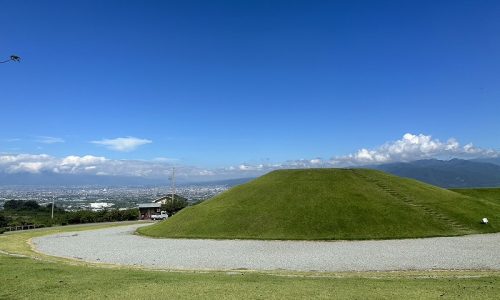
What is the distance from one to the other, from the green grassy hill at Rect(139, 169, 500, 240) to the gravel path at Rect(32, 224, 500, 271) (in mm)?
3451

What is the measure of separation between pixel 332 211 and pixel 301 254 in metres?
16.7

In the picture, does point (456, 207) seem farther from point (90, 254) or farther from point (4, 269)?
point (4, 269)

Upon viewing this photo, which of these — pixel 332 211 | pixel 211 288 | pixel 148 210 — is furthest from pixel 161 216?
pixel 211 288

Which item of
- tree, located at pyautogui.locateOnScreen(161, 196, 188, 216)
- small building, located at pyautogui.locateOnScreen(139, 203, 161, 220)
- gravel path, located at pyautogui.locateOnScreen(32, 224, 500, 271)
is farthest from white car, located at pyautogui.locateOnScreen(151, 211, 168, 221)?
gravel path, located at pyautogui.locateOnScreen(32, 224, 500, 271)

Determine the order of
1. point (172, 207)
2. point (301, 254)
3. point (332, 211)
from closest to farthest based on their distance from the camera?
point (301, 254), point (332, 211), point (172, 207)

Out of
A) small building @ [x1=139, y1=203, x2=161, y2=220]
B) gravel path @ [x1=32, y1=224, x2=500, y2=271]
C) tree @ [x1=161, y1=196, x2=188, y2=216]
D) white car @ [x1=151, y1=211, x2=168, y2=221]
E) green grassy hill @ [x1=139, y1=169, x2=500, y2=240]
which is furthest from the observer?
tree @ [x1=161, y1=196, x2=188, y2=216]

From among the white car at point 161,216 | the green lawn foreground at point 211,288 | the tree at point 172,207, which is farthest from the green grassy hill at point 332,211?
the tree at point 172,207

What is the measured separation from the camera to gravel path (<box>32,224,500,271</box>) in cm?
2734

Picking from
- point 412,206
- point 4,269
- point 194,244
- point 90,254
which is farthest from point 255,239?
point 4,269

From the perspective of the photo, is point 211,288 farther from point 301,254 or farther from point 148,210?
point 148,210

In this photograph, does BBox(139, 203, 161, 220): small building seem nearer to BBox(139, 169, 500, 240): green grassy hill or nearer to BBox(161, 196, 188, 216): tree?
BBox(161, 196, 188, 216): tree

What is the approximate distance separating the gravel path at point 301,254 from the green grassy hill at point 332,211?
3.45m

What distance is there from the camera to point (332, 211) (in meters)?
48.6

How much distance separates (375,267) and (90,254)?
24414 millimetres
